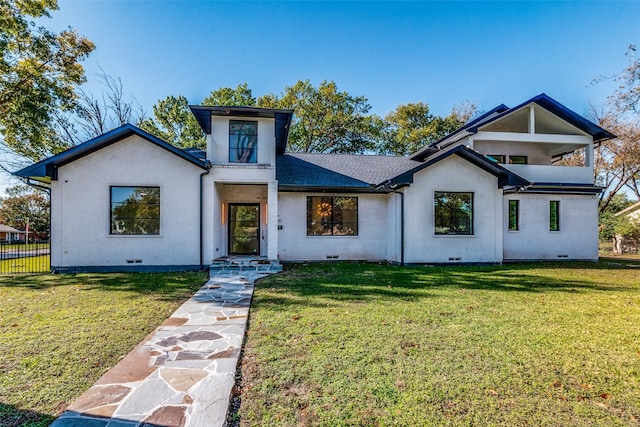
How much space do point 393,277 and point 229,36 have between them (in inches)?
515

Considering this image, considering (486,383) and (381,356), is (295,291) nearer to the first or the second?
(381,356)

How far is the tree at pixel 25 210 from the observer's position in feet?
132

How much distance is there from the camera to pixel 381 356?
372cm

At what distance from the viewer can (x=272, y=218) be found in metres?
11.3

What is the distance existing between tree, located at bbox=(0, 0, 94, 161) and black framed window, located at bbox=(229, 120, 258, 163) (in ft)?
32.1

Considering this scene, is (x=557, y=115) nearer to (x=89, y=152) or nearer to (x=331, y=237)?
(x=331, y=237)

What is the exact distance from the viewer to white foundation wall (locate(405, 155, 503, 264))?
11883mm

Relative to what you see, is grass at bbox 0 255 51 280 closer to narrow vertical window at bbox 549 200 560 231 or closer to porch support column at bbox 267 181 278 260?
porch support column at bbox 267 181 278 260

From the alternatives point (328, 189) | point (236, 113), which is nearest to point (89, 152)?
point (236, 113)

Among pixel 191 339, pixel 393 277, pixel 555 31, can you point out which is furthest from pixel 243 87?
pixel 191 339

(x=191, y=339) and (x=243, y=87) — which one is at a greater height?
(x=243, y=87)

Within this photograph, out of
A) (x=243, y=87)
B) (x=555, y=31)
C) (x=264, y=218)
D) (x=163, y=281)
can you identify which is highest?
(x=243, y=87)

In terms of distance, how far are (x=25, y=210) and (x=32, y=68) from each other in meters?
38.3

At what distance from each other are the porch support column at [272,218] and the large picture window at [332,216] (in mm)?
2010
